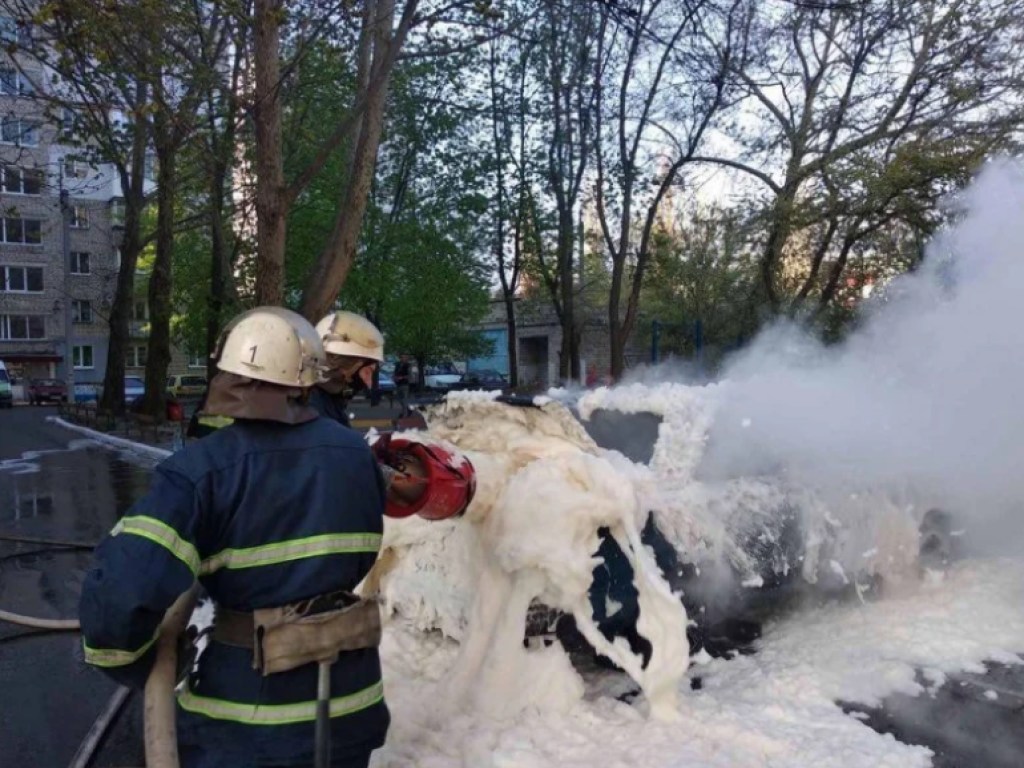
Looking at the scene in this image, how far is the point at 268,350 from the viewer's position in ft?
7.10

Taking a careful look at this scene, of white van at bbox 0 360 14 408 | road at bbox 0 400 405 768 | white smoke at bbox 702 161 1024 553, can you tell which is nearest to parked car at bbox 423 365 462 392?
white van at bbox 0 360 14 408

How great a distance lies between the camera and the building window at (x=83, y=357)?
164ft

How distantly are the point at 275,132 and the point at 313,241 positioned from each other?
9391 mm

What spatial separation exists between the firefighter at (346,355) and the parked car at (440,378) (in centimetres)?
2990

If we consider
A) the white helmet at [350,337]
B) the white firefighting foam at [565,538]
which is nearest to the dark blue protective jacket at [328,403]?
the white helmet at [350,337]

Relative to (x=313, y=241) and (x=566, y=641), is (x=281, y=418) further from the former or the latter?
(x=313, y=241)

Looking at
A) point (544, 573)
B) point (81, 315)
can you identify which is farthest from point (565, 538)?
point (81, 315)

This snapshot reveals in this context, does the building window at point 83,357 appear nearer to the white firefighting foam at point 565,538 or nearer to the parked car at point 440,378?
the parked car at point 440,378

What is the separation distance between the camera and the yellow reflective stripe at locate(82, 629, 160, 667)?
6.24ft

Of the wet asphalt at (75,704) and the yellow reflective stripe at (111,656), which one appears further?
the wet asphalt at (75,704)

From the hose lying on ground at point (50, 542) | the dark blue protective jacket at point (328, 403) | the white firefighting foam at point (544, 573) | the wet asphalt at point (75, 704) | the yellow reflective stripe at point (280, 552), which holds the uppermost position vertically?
the dark blue protective jacket at point (328, 403)

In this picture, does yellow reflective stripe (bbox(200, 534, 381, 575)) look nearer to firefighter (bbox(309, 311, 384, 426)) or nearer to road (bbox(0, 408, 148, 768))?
firefighter (bbox(309, 311, 384, 426))

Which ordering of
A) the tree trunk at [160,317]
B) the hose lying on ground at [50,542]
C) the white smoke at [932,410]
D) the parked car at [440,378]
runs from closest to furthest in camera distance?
the white smoke at [932,410] < the hose lying on ground at [50,542] < the tree trunk at [160,317] < the parked car at [440,378]

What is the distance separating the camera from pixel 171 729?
2.08 metres
